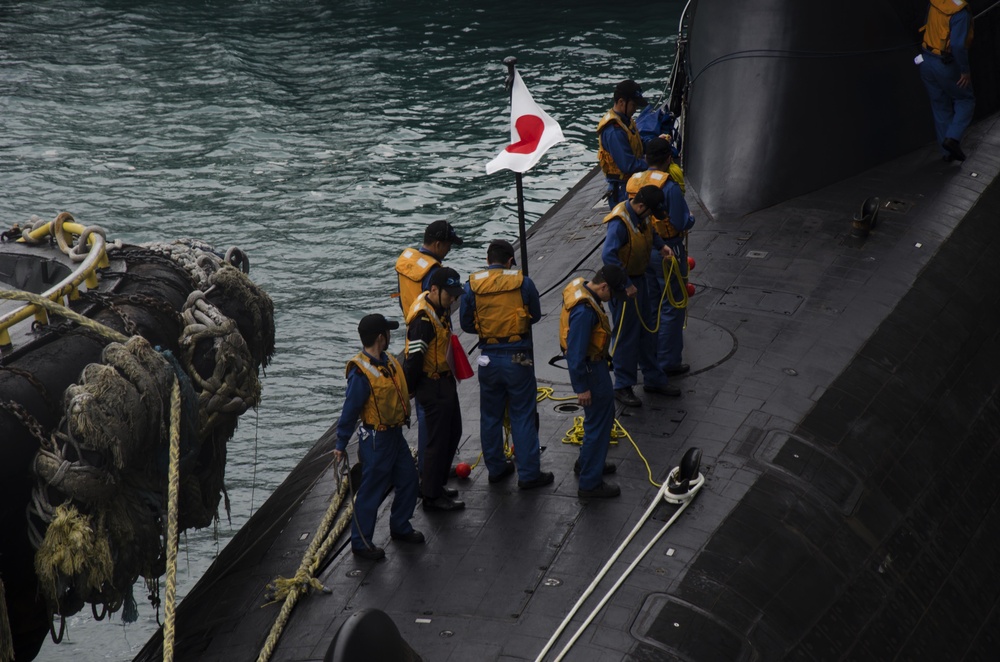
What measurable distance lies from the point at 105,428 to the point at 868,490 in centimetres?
586

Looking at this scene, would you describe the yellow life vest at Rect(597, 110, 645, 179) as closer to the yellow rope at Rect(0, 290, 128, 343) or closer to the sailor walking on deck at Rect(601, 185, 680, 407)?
the sailor walking on deck at Rect(601, 185, 680, 407)

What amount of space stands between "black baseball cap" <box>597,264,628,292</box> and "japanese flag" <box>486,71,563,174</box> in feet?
4.62

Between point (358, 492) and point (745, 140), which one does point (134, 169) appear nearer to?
point (745, 140)

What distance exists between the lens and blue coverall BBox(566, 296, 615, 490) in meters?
8.77

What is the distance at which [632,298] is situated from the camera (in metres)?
10.1

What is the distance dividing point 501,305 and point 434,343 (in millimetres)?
585

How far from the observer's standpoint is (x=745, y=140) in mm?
14508

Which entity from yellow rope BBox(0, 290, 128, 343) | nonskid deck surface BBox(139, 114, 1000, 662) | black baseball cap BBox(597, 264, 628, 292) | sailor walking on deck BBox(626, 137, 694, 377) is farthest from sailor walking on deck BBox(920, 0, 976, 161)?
yellow rope BBox(0, 290, 128, 343)

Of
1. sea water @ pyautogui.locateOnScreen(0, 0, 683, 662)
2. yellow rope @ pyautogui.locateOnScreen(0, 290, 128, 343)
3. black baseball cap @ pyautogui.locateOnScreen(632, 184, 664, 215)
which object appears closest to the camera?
yellow rope @ pyautogui.locateOnScreen(0, 290, 128, 343)

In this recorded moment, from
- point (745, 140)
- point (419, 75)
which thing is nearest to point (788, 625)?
point (745, 140)

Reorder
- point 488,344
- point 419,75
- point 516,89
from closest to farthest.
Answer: point 488,344 → point 516,89 → point 419,75

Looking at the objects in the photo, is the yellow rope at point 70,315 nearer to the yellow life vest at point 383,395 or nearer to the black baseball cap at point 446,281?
the yellow life vest at point 383,395

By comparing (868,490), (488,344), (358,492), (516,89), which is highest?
(516,89)

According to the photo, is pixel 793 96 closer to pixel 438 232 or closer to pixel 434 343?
pixel 438 232
